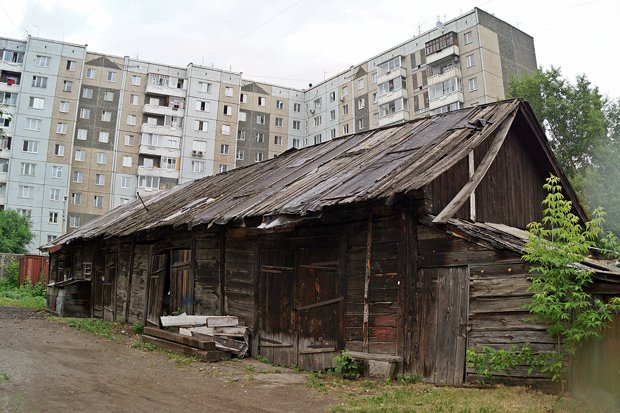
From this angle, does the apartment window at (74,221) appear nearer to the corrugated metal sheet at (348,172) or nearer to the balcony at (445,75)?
the corrugated metal sheet at (348,172)

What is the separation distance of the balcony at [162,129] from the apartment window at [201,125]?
1.54 m

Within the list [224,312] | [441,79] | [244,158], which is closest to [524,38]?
[441,79]

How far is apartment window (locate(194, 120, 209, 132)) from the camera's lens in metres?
51.2

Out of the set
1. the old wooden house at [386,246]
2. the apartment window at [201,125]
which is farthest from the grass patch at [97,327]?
the apartment window at [201,125]

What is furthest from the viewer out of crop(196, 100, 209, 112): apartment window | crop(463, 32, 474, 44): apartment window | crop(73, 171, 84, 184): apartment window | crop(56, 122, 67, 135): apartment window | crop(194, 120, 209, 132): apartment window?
crop(196, 100, 209, 112): apartment window

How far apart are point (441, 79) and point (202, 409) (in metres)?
38.4

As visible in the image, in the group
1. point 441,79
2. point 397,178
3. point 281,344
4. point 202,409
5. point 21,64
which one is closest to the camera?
point 202,409

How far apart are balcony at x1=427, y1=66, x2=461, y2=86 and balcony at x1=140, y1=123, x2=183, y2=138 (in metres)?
24.2

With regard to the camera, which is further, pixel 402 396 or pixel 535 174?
pixel 535 174

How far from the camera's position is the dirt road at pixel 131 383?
265 inches

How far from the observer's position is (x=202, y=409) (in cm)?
670

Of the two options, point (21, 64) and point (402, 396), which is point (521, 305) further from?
point (21, 64)

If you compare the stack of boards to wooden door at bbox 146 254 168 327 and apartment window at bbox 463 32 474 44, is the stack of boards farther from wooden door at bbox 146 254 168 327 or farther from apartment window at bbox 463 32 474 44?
apartment window at bbox 463 32 474 44

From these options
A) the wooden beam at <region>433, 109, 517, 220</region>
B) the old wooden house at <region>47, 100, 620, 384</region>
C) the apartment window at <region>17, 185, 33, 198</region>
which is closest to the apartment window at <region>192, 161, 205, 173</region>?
the apartment window at <region>17, 185, 33, 198</region>
